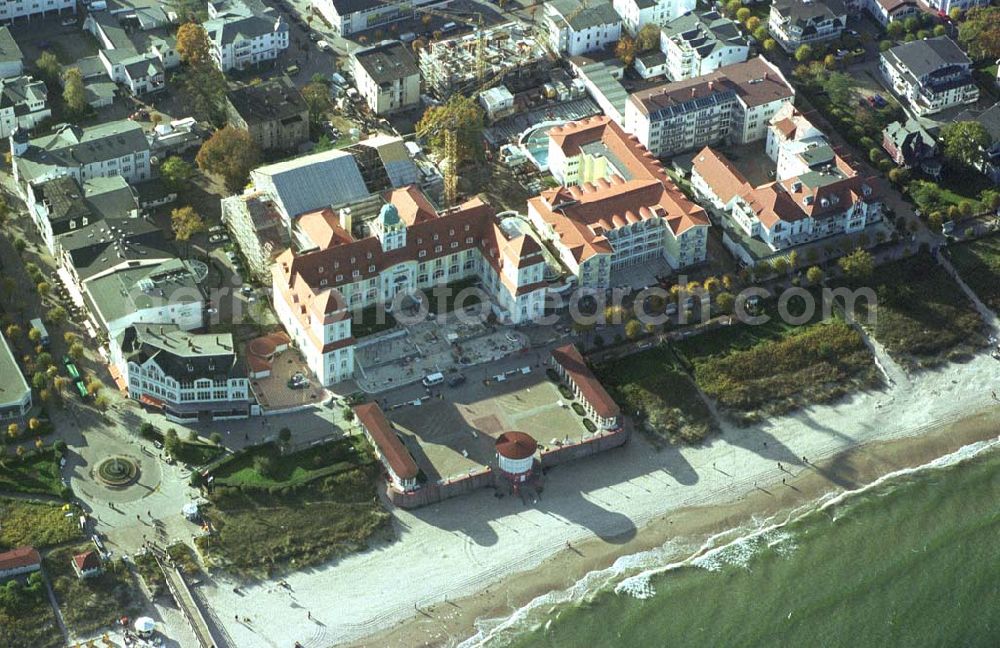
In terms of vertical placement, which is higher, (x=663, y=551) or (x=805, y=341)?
(x=805, y=341)

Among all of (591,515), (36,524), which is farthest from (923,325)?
(36,524)

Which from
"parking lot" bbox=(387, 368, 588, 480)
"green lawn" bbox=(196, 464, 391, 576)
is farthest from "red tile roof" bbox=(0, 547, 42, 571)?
"parking lot" bbox=(387, 368, 588, 480)

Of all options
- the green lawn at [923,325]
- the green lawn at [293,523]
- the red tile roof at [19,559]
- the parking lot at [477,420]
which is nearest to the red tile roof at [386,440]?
the parking lot at [477,420]

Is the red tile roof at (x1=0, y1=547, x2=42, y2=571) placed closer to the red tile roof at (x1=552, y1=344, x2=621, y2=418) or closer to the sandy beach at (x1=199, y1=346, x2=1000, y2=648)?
the sandy beach at (x1=199, y1=346, x2=1000, y2=648)

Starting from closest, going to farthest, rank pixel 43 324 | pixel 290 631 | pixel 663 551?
pixel 290 631, pixel 663 551, pixel 43 324

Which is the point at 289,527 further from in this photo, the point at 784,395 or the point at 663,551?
the point at 784,395

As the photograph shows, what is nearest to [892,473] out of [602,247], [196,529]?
[602,247]

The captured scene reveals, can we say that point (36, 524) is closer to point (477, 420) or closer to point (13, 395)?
point (13, 395)
